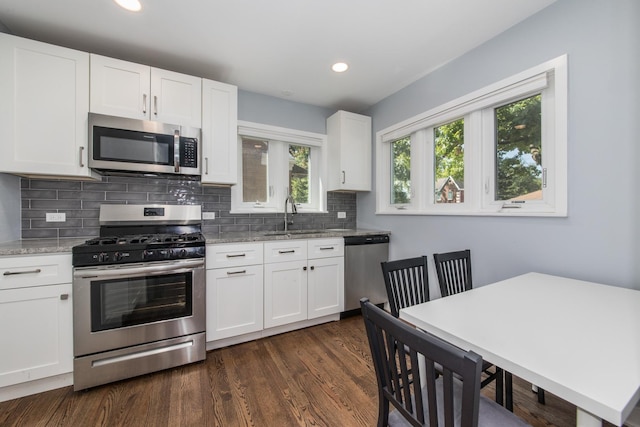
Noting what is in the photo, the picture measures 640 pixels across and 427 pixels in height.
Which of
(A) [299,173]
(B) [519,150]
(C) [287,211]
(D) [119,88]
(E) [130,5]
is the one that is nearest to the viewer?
(E) [130,5]

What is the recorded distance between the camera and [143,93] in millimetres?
2191

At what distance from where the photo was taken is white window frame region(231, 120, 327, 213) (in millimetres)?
2982

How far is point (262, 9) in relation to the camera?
1.78 meters

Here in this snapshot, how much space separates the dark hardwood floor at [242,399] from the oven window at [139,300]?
43 cm

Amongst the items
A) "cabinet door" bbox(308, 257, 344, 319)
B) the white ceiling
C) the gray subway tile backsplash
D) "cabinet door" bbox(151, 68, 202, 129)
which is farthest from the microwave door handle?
"cabinet door" bbox(308, 257, 344, 319)

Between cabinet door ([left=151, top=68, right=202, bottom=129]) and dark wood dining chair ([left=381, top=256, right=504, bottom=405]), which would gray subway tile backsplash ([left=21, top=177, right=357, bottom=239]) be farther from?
dark wood dining chair ([left=381, top=256, right=504, bottom=405])

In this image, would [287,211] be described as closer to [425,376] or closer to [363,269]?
[363,269]

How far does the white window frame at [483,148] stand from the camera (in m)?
1.69

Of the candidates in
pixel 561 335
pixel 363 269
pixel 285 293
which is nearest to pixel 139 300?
pixel 285 293

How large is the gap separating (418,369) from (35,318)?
2.27 m

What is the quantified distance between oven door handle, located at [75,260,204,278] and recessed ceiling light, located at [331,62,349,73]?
208 centimetres

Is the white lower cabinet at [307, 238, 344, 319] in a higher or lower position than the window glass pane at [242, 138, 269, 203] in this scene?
lower

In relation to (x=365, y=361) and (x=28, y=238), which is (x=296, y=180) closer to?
(x=365, y=361)

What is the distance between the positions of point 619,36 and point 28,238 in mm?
4167
